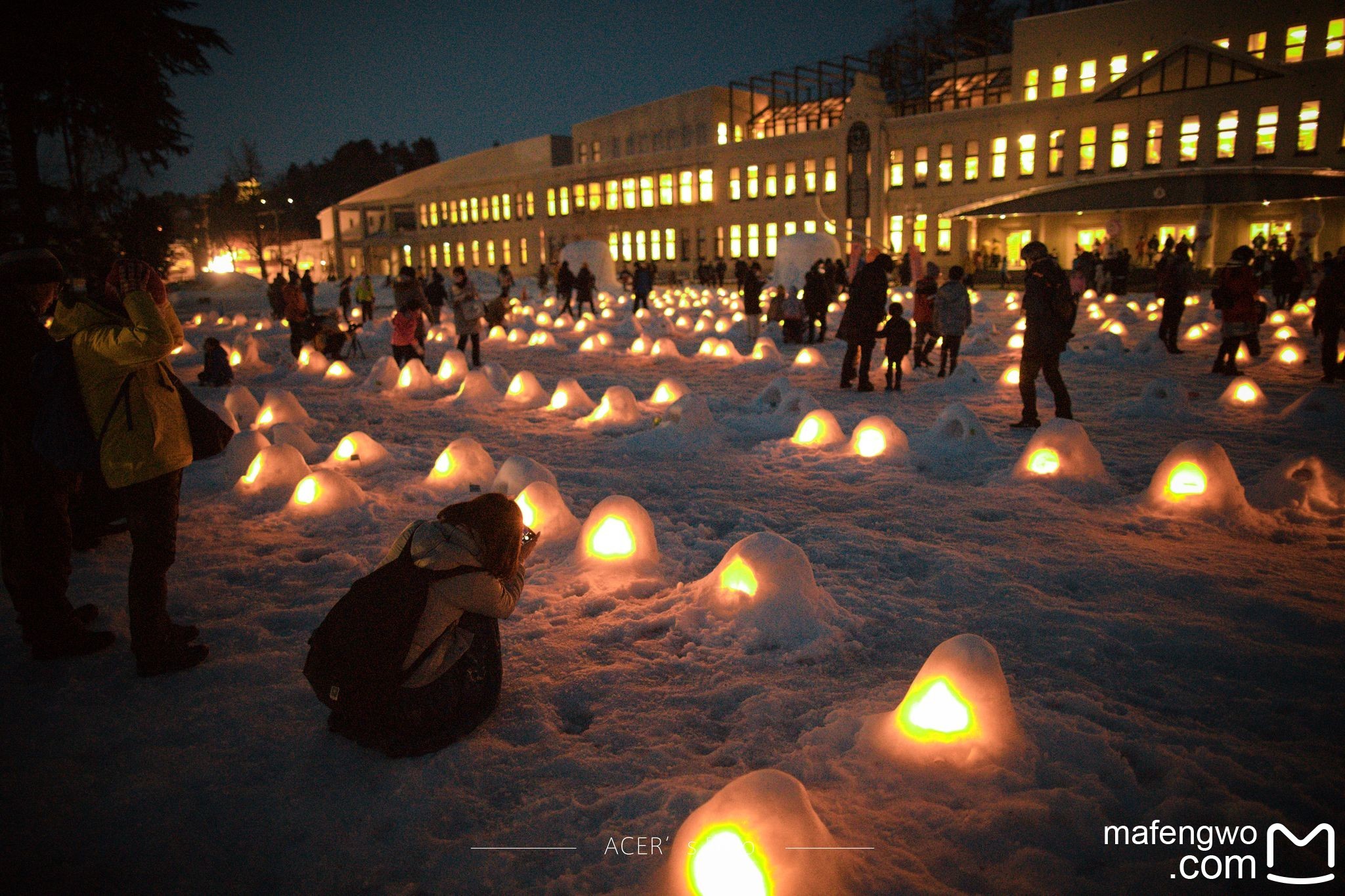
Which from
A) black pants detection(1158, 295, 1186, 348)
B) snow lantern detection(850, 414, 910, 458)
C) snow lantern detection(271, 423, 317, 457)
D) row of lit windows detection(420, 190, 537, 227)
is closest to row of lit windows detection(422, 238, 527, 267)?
row of lit windows detection(420, 190, 537, 227)

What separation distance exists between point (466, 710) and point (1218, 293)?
40.3 ft

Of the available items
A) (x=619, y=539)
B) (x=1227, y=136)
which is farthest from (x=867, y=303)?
(x=1227, y=136)

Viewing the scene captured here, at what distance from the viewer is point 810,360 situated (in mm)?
13859

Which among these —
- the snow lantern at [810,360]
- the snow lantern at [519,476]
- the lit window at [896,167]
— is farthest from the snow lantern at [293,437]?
the lit window at [896,167]

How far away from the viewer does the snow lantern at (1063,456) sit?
6.54m

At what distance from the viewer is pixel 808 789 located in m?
2.89

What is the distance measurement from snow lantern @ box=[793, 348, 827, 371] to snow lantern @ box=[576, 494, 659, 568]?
9.21m

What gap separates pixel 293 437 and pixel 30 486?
176 inches

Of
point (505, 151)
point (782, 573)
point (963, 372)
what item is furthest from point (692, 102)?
point (782, 573)

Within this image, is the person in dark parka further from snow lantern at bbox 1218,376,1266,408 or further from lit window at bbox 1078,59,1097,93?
lit window at bbox 1078,59,1097,93

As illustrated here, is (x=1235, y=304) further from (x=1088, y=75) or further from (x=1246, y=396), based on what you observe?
(x=1088, y=75)

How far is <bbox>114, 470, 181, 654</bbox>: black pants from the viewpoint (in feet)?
11.5

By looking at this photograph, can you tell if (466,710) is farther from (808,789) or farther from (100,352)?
(100,352)

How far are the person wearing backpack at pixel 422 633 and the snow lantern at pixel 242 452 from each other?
15.7ft
